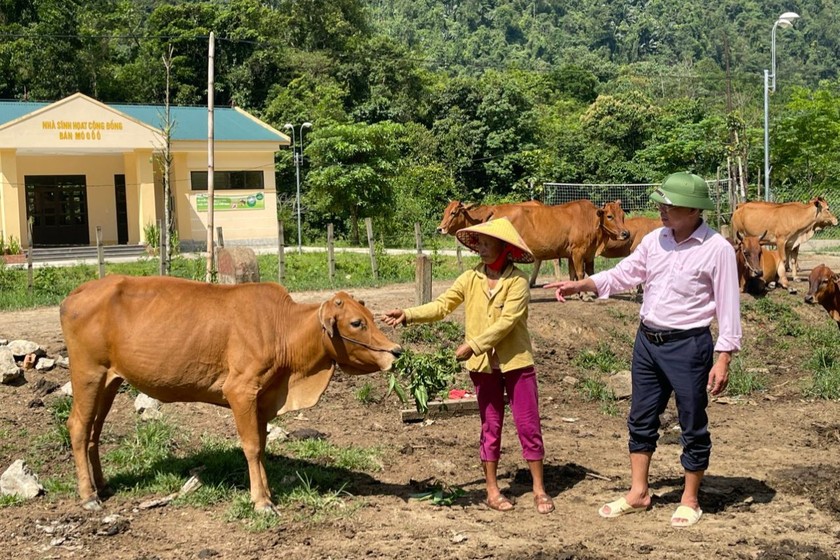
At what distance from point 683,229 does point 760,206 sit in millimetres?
15025

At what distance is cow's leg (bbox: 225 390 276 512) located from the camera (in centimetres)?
624

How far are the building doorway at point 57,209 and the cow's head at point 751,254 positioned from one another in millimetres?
24163

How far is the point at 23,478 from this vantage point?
673cm

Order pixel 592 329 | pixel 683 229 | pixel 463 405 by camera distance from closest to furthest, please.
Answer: pixel 683 229, pixel 463 405, pixel 592 329

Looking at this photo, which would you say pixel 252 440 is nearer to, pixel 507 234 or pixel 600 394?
pixel 507 234

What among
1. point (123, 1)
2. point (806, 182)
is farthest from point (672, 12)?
point (806, 182)

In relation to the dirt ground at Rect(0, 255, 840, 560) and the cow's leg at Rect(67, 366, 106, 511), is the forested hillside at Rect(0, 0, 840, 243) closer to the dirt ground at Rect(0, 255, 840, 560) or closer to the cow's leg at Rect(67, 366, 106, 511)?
the dirt ground at Rect(0, 255, 840, 560)

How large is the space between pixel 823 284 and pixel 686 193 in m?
7.42

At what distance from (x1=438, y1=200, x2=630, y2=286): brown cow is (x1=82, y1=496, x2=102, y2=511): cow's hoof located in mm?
9756

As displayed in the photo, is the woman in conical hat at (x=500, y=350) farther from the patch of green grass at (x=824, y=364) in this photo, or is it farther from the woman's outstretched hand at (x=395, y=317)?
the patch of green grass at (x=824, y=364)

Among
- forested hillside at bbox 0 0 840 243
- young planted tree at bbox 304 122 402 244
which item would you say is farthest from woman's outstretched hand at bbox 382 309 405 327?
young planted tree at bbox 304 122 402 244

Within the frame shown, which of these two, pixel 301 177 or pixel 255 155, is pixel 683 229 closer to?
pixel 255 155

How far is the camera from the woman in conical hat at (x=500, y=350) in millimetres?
6316

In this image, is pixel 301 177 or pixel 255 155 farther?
pixel 301 177
